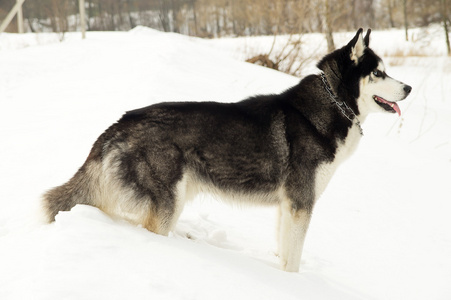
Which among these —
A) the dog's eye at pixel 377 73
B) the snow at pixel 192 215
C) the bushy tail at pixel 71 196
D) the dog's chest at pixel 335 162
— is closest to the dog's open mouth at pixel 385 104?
the dog's eye at pixel 377 73

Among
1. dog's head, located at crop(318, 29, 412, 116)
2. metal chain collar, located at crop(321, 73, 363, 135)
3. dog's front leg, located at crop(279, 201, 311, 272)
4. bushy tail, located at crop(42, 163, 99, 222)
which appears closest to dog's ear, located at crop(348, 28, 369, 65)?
dog's head, located at crop(318, 29, 412, 116)

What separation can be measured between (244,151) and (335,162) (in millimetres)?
677

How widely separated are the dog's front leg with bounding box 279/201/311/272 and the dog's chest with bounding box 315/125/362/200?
0.65 feet

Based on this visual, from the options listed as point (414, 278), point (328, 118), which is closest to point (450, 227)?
point (414, 278)

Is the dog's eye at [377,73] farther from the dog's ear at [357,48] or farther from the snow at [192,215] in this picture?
the snow at [192,215]

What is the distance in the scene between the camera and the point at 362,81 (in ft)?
10.7

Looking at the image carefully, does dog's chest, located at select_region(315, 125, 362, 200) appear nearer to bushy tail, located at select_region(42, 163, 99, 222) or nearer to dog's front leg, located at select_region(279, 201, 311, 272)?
dog's front leg, located at select_region(279, 201, 311, 272)

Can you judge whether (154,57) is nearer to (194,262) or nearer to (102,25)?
(194,262)

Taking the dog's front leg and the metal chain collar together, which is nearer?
the dog's front leg

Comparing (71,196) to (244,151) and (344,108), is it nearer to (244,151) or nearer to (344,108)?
(244,151)

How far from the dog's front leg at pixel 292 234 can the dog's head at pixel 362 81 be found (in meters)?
0.91

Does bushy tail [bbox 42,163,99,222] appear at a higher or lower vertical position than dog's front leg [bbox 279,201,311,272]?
higher

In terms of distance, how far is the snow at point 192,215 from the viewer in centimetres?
206

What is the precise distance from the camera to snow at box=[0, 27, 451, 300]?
2.06 meters
